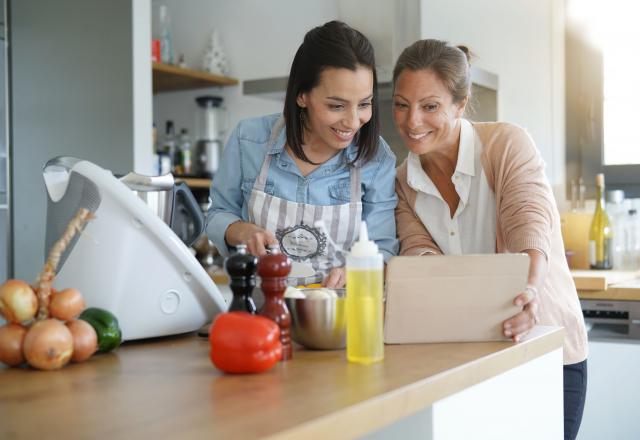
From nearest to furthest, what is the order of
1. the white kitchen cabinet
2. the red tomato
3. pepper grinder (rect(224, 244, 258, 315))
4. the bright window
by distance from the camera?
the red tomato
pepper grinder (rect(224, 244, 258, 315))
the white kitchen cabinet
the bright window

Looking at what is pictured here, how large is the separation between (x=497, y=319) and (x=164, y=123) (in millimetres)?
3164

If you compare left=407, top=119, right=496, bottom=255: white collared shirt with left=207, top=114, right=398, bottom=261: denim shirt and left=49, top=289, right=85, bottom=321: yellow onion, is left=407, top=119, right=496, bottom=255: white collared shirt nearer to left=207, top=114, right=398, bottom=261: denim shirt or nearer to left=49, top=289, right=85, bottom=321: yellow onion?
left=207, top=114, right=398, bottom=261: denim shirt

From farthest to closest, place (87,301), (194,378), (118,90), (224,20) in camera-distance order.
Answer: (224,20), (118,90), (87,301), (194,378)

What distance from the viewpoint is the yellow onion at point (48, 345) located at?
3.38 ft

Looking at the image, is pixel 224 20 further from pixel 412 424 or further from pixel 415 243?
pixel 412 424

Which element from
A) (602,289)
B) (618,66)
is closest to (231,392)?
(602,289)

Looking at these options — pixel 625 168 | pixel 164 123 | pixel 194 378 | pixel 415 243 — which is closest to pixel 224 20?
pixel 164 123

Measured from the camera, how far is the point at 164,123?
4121mm

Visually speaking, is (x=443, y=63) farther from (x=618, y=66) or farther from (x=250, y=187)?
(x=618, y=66)

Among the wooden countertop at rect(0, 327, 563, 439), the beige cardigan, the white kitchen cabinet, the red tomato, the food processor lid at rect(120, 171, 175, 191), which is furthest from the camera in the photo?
the white kitchen cabinet

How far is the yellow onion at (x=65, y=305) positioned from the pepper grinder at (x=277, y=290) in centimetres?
25

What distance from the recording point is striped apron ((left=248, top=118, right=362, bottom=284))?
5.63 feet

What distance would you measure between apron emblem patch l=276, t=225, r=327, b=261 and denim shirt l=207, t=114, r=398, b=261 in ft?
0.21

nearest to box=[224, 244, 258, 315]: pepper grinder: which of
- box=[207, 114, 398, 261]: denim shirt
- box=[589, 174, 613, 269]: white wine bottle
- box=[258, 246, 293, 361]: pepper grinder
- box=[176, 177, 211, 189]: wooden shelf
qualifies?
box=[258, 246, 293, 361]: pepper grinder
